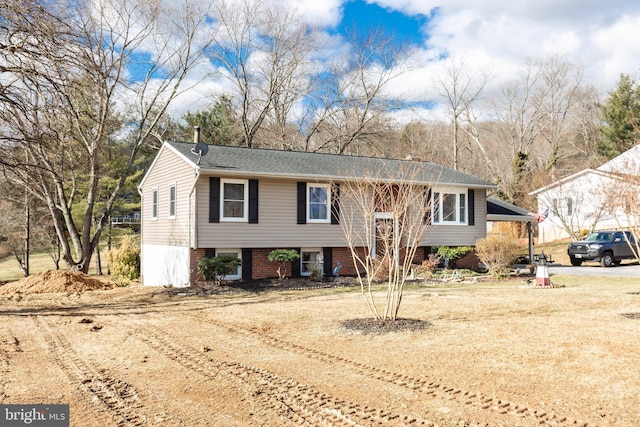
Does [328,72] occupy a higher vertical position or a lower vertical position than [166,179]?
higher

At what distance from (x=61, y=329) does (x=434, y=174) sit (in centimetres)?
1535

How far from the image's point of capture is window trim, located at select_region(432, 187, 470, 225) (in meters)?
21.0

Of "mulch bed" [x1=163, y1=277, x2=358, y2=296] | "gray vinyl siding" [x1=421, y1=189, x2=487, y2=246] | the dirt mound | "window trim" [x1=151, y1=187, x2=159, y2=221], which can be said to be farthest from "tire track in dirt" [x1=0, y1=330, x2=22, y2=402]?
"gray vinyl siding" [x1=421, y1=189, x2=487, y2=246]

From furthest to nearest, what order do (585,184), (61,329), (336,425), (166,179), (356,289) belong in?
Result: (585,184)
(166,179)
(356,289)
(61,329)
(336,425)

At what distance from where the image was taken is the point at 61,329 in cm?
978

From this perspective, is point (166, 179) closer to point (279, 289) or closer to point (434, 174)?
point (279, 289)

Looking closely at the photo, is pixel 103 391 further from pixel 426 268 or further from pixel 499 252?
pixel 499 252

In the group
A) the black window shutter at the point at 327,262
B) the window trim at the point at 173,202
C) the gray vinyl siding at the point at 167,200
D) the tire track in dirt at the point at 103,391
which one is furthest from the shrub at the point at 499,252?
the tire track in dirt at the point at 103,391

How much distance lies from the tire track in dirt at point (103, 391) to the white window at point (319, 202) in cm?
1164

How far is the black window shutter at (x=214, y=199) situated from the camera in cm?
1714

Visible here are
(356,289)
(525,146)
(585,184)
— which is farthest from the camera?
(525,146)

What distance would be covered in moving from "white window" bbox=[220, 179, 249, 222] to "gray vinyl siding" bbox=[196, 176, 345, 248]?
0.96 feet

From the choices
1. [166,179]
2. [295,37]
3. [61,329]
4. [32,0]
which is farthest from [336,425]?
[295,37]

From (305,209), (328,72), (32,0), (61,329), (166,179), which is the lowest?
(61,329)
